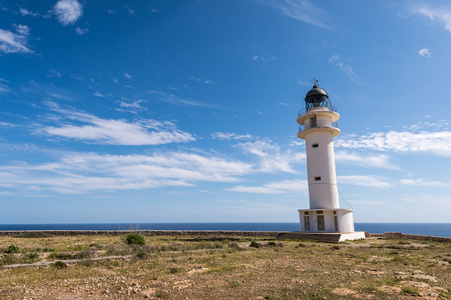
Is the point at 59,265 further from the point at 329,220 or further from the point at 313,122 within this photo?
the point at 313,122

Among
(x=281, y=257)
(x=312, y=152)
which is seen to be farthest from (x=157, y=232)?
(x=281, y=257)

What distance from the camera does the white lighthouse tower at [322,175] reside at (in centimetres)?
2736

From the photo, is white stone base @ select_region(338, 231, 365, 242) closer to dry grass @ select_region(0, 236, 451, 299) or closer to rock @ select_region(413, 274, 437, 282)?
dry grass @ select_region(0, 236, 451, 299)

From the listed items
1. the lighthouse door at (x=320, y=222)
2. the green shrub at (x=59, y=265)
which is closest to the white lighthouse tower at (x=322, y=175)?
the lighthouse door at (x=320, y=222)

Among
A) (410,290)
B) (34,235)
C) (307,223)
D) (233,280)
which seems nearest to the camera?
(410,290)

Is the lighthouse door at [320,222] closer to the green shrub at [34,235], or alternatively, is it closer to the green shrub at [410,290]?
the green shrub at [410,290]

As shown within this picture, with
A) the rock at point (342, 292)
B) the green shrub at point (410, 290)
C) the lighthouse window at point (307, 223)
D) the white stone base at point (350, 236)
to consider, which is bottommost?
the white stone base at point (350, 236)

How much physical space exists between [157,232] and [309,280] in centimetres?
2927

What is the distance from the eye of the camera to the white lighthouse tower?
2736 centimetres

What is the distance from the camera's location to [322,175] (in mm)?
28500

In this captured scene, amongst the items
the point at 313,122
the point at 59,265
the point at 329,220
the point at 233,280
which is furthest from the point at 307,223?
the point at 59,265

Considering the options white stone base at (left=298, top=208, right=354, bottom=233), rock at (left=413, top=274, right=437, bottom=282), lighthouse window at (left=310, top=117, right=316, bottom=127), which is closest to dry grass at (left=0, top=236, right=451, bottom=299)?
rock at (left=413, top=274, right=437, bottom=282)

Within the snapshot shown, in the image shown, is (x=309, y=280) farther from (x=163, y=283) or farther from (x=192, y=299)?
(x=163, y=283)

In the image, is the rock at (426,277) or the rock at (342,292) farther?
the rock at (426,277)
